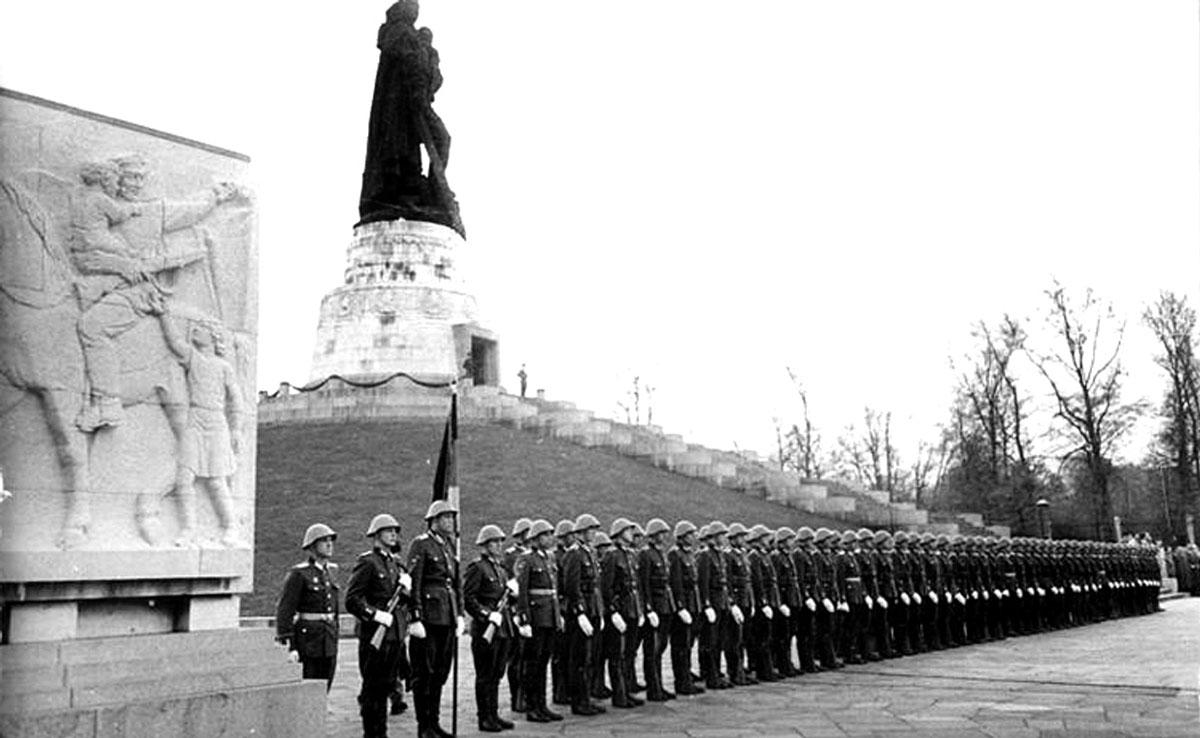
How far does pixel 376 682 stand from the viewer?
28.8ft

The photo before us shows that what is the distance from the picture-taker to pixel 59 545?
680 centimetres

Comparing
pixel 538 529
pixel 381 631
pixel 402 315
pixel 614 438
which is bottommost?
pixel 381 631

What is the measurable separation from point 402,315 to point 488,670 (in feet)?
77.1

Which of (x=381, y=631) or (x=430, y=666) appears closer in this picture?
(x=381, y=631)

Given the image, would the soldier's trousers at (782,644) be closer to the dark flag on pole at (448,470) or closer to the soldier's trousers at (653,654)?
the soldier's trousers at (653,654)

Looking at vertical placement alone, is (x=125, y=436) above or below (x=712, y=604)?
above

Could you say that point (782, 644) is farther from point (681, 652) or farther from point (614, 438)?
point (614, 438)

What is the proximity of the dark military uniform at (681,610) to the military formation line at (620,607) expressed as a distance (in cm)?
2

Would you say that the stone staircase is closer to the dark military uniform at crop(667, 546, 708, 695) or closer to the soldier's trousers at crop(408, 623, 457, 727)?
the dark military uniform at crop(667, 546, 708, 695)

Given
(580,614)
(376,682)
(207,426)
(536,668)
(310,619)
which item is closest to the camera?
(207,426)

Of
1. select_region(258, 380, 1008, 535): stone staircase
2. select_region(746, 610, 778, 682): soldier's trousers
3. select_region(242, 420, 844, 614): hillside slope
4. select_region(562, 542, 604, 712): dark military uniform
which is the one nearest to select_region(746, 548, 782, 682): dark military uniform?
select_region(746, 610, 778, 682): soldier's trousers

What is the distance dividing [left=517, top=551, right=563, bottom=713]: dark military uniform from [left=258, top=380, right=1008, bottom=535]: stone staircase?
1875 cm

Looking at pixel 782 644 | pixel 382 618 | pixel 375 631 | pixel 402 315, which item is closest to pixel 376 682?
pixel 375 631

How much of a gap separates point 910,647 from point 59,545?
1213 centimetres
